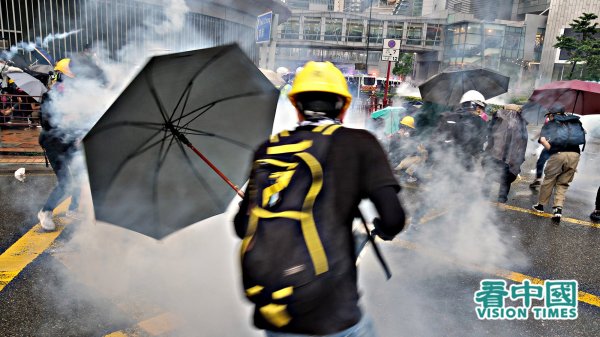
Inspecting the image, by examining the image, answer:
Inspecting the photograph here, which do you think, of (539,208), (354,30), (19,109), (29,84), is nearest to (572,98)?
(539,208)

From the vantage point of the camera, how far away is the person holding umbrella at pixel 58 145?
14.4ft

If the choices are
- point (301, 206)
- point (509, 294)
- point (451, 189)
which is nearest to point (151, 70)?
point (301, 206)

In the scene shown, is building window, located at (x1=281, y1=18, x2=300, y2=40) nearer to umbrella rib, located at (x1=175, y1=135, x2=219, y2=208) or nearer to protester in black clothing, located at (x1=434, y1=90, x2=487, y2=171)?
protester in black clothing, located at (x1=434, y1=90, x2=487, y2=171)

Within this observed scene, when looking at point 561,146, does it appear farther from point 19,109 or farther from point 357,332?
point 19,109

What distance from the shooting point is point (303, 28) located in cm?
5350

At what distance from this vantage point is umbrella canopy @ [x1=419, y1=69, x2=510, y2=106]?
7742mm

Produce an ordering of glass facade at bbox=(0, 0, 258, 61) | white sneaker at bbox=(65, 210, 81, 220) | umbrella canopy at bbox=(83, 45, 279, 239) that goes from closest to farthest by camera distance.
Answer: umbrella canopy at bbox=(83, 45, 279, 239) → white sneaker at bbox=(65, 210, 81, 220) → glass facade at bbox=(0, 0, 258, 61)

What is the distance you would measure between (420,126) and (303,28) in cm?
4914

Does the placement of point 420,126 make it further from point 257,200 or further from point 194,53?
point 257,200

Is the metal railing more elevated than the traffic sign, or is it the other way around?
the traffic sign

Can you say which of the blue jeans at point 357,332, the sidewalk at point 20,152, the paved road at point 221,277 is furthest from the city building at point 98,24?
the blue jeans at point 357,332
